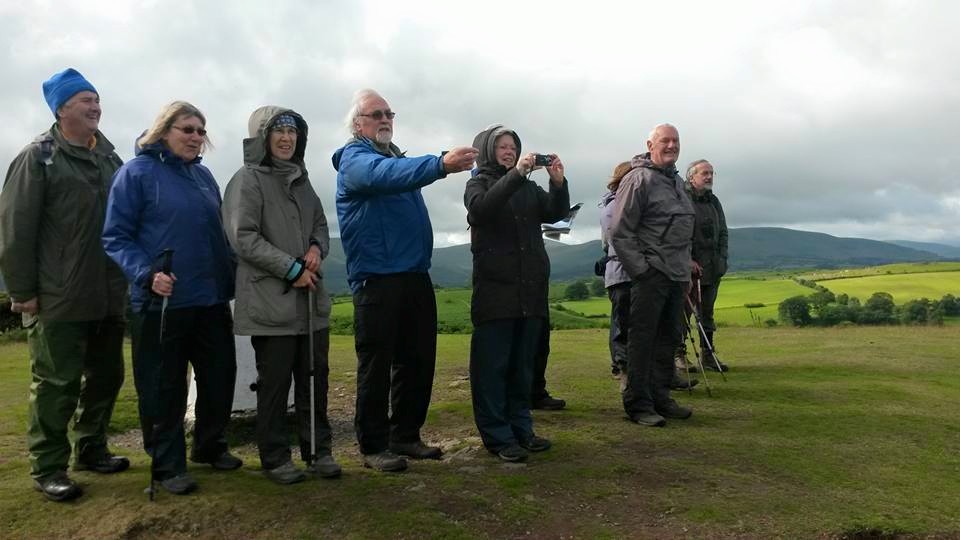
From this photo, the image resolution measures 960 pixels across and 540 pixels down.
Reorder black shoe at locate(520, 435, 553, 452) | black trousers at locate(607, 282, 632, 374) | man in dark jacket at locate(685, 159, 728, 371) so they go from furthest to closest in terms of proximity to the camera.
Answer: man in dark jacket at locate(685, 159, 728, 371)
black trousers at locate(607, 282, 632, 374)
black shoe at locate(520, 435, 553, 452)

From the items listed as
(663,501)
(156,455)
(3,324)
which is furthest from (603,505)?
(3,324)

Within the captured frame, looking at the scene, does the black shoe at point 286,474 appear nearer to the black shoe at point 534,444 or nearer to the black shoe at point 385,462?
the black shoe at point 385,462

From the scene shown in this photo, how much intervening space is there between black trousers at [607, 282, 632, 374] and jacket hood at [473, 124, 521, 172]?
3.55 meters

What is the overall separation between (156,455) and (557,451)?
333cm

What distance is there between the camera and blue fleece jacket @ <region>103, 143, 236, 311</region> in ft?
16.8

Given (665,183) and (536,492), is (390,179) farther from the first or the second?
(665,183)

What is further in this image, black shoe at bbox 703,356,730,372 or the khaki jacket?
black shoe at bbox 703,356,730,372

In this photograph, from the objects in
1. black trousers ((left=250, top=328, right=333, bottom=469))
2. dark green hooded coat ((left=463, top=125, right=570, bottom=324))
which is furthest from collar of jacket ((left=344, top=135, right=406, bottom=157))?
black trousers ((left=250, top=328, right=333, bottom=469))

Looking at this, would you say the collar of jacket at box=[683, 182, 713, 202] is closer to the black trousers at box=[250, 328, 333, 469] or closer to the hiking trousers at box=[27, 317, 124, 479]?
the black trousers at box=[250, 328, 333, 469]

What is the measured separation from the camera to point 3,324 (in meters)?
23.4

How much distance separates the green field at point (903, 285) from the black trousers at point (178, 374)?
50383mm

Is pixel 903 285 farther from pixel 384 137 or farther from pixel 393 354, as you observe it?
pixel 384 137

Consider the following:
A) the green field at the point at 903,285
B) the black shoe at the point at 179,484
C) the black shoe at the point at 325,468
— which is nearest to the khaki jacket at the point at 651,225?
the black shoe at the point at 325,468

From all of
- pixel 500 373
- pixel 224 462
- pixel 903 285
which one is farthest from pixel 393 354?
pixel 903 285
